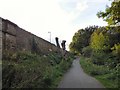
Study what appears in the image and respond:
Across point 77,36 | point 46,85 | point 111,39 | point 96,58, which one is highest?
point 77,36

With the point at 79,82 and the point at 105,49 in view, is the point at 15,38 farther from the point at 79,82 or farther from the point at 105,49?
the point at 105,49

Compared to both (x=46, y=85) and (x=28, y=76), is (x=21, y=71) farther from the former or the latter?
(x=46, y=85)

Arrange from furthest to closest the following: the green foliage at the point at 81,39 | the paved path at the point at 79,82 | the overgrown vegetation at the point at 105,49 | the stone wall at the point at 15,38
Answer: the green foliage at the point at 81,39
the overgrown vegetation at the point at 105,49
the stone wall at the point at 15,38
the paved path at the point at 79,82

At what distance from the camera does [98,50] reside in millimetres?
41375

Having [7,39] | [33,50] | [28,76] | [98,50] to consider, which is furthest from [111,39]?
[28,76]

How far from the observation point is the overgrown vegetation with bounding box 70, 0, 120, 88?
17969mm

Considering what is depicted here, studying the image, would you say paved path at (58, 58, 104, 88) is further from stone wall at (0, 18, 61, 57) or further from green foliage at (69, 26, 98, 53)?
green foliage at (69, 26, 98, 53)

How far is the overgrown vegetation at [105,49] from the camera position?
1797 cm

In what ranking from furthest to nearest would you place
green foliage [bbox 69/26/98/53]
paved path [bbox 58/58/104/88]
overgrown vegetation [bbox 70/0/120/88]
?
green foliage [bbox 69/26/98/53], overgrown vegetation [bbox 70/0/120/88], paved path [bbox 58/58/104/88]

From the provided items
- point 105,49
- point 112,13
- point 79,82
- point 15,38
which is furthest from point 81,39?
point 79,82

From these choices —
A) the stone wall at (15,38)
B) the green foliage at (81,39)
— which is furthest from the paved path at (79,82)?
the green foliage at (81,39)

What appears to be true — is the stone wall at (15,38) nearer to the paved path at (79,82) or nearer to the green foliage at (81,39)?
the paved path at (79,82)

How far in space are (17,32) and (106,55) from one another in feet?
58.7

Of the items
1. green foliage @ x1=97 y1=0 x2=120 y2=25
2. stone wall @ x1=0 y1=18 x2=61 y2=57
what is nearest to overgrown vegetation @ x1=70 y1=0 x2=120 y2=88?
green foliage @ x1=97 y1=0 x2=120 y2=25
